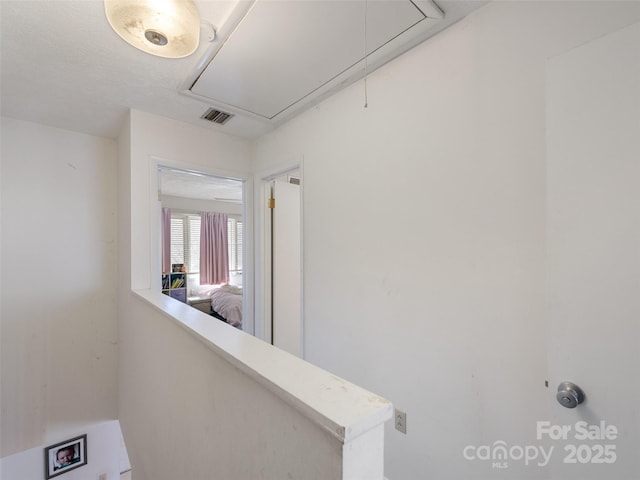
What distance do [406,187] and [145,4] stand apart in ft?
3.87

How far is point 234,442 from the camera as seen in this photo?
0.76 meters

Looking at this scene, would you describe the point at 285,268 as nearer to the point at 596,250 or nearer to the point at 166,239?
the point at 596,250

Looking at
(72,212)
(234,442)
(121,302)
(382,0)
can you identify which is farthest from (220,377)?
(72,212)

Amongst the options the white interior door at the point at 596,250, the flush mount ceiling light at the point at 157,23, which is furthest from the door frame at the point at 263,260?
the white interior door at the point at 596,250

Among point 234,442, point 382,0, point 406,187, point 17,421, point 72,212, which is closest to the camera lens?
point 234,442

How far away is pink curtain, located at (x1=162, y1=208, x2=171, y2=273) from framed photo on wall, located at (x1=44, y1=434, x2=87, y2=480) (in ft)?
10.8

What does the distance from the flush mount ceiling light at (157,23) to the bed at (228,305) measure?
3.76m

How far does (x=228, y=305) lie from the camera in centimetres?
461

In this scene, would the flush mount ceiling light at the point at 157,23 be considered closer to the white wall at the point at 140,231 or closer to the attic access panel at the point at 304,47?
the attic access panel at the point at 304,47

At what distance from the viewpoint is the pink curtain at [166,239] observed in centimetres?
518

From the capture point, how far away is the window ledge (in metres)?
0.45

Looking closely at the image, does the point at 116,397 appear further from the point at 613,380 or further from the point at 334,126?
the point at 613,380

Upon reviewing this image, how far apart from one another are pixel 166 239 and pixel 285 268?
3683 mm

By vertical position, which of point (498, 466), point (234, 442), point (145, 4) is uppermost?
point (145, 4)
